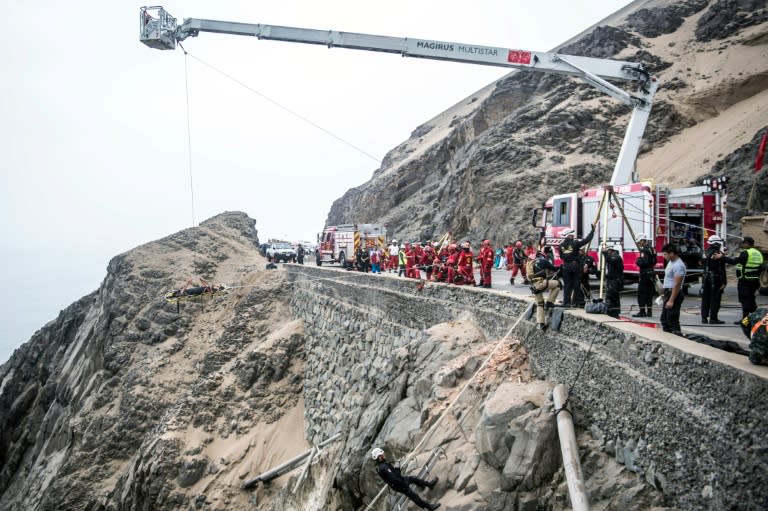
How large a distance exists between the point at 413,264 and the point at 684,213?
→ 761 cm

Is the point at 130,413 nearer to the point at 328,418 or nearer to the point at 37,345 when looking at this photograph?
the point at 328,418

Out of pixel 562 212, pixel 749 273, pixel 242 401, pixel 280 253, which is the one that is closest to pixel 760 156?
pixel 562 212

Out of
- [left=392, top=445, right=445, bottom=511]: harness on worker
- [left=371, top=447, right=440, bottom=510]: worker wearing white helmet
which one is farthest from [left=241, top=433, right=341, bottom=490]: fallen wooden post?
[left=371, top=447, right=440, bottom=510]: worker wearing white helmet

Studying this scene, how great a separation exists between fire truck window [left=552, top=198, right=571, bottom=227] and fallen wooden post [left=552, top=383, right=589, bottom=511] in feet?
28.9

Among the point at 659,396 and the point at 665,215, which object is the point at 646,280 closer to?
the point at 665,215

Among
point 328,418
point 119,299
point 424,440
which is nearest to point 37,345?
point 119,299

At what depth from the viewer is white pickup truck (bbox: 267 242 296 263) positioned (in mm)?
33031

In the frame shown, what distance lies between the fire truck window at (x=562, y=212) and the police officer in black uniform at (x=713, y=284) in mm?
5979

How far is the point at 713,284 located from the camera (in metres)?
8.81

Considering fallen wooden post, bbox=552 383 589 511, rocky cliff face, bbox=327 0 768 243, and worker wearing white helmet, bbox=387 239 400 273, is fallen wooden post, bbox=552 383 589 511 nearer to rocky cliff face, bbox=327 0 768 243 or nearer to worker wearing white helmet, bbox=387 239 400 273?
worker wearing white helmet, bbox=387 239 400 273

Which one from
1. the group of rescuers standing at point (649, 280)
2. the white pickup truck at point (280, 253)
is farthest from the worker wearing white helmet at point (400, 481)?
the white pickup truck at point (280, 253)

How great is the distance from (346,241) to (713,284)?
67.8 ft

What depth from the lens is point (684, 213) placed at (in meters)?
12.9

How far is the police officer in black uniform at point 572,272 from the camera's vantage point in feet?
→ 28.8
